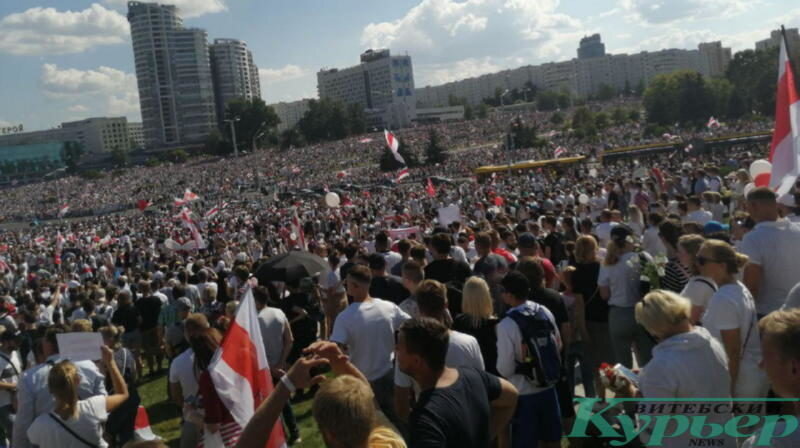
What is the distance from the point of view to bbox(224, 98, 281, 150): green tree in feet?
359

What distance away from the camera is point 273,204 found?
36.8m

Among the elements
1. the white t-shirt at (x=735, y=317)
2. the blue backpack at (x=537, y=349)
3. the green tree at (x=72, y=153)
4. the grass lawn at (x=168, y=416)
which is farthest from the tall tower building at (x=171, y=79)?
the white t-shirt at (x=735, y=317)

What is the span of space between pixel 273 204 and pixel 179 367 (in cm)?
3254

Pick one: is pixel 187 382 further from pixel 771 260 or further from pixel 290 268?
pixel 771 260

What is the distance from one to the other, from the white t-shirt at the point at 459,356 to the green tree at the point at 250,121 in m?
107

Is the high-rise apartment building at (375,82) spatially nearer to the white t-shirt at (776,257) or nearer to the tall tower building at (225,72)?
the tall tower building at (225,72)

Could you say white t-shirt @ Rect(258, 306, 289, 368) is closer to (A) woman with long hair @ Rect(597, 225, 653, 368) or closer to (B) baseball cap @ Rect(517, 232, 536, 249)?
(B) baseball cap @ Rect(517, 232, 536, 249)

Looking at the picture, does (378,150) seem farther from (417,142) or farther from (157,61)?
(157,61)

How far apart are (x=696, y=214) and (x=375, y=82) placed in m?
168

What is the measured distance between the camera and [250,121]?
109750 mm

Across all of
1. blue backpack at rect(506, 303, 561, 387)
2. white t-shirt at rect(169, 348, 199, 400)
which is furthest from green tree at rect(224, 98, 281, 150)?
blue backpack at rect(506, 303, 561, 387)

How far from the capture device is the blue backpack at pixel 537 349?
4.25 m

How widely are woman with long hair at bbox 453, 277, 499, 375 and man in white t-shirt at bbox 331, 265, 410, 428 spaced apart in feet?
1.68

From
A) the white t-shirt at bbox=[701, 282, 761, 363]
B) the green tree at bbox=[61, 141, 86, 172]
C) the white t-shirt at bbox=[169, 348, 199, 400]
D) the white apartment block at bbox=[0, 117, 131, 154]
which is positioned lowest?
the white t-shirt at bbox=[169, 348, 199, 400]
